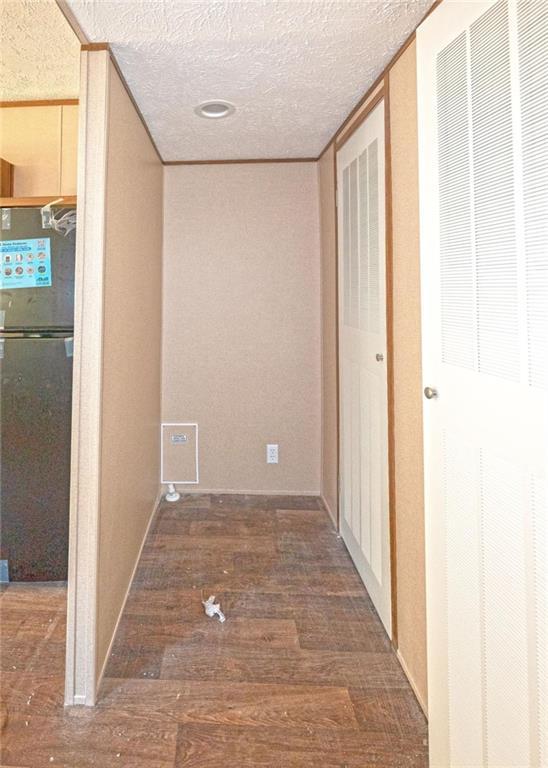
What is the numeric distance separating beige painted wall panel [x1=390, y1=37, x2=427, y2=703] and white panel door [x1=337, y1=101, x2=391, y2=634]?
0.11m

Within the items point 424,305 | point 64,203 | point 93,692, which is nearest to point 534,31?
point 424,305

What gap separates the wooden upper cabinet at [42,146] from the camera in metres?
2.21

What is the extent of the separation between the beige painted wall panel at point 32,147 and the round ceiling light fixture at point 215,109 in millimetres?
718

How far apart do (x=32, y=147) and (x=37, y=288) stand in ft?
2.55

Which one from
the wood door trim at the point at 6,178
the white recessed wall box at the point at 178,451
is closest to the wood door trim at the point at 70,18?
the wood door trim at the point at 6,178

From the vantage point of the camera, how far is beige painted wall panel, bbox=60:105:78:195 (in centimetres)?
220

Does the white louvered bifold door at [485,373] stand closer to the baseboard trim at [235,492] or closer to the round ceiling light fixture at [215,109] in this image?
the round ceiling light fixture at [215,109]

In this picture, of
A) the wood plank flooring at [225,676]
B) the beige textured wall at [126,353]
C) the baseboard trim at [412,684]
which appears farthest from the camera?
the beige textured wall at [126,353]

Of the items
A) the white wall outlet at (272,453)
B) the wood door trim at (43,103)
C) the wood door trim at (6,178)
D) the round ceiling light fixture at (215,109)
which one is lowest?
the white wall outlet at (272,453)

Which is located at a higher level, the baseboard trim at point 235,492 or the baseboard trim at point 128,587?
the baseboard trim at point 235,492

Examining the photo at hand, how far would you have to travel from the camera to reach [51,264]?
2.02 meters

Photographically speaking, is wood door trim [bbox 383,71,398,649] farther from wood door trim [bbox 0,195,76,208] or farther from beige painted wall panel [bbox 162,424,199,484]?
beige painted wall panel [bbox 162,424,199,484]

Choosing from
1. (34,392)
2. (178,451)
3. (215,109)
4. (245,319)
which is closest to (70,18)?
(215,109)

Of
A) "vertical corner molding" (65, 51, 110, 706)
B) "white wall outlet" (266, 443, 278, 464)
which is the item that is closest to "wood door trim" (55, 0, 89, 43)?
"vertical corner molding" (65, 51, 110, 706)
